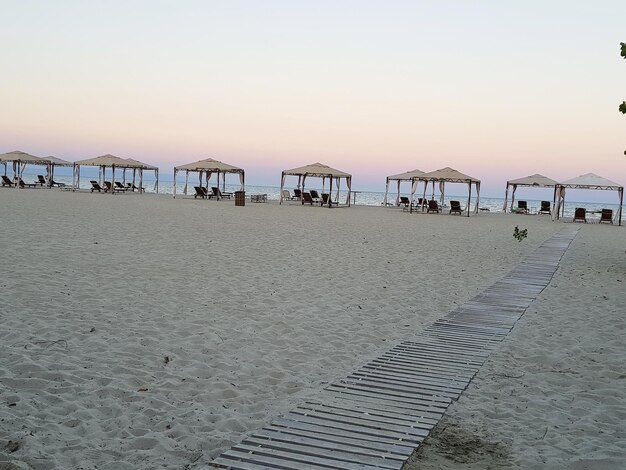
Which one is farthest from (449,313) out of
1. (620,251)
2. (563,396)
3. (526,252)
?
(620,251)

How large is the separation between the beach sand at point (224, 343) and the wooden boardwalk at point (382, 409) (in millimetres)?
153

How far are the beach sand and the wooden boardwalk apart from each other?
0.50 feet

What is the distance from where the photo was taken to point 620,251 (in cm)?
1407

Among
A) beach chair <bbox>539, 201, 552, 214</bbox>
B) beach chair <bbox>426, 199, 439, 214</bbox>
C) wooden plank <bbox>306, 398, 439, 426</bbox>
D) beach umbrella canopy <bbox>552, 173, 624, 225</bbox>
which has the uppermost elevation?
beach umbrella canopy <bbox>552, 173, 624, 225</bbox>

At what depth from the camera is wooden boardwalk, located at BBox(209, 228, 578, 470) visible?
282 cm

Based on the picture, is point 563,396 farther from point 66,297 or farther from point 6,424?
point 66,297

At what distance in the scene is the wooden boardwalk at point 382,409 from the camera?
2822mm

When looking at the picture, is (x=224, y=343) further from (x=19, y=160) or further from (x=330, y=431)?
(x=19, y=160)

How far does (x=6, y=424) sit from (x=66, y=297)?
325 cm

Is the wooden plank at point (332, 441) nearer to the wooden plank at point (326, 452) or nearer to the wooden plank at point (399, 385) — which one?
the wooden plank at point (326, 452)

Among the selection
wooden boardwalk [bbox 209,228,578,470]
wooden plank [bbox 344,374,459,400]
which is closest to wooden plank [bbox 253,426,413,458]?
wooden boardwalk [bbox 209,228,578,470]

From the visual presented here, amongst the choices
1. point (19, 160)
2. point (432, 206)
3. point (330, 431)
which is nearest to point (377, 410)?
point (330, 431)

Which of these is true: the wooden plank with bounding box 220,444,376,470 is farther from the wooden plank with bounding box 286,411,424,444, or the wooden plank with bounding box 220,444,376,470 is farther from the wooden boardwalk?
the wooden plank with bounding box 286,411,424,444

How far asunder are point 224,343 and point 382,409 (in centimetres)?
187
